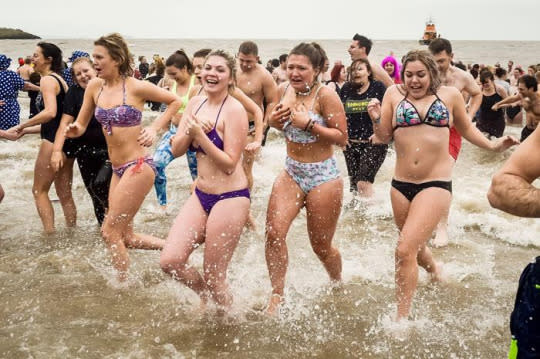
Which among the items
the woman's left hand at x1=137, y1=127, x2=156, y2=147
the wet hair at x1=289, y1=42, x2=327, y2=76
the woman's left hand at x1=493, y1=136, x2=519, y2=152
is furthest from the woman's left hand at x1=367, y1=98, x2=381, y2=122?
the woman's left hand at x1=137, y1=127, x2=156, y2=147

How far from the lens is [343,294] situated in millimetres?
4551

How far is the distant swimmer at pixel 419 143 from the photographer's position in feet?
12.2

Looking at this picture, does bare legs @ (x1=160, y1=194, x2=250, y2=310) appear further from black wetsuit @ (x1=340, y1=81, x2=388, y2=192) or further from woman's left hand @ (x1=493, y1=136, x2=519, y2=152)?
black wetsuit @ (x1=340, y1=81, x2=388, y2=192)

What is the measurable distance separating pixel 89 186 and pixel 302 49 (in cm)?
280

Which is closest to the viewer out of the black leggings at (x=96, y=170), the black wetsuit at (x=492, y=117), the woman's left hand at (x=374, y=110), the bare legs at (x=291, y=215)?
the bare legs at (x=291, y=215)

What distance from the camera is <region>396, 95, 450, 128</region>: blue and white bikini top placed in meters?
3.87

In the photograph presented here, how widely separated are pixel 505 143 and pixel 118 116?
2993 mm

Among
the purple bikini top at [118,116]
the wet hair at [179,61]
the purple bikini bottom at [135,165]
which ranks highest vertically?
the wet hair at [179,61]

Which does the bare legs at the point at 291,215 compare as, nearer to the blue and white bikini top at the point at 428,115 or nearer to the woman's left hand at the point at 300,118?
the woman's left hand at the point at 300,118

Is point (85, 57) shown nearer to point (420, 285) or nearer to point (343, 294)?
point (343, 294)

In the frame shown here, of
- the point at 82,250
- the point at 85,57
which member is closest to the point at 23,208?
the point at 82,250

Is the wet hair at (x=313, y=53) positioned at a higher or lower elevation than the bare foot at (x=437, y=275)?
higher

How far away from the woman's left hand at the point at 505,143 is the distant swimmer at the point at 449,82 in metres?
1.77

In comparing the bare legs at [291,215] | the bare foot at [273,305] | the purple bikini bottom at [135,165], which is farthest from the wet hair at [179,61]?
the bare foot at [273,305]
